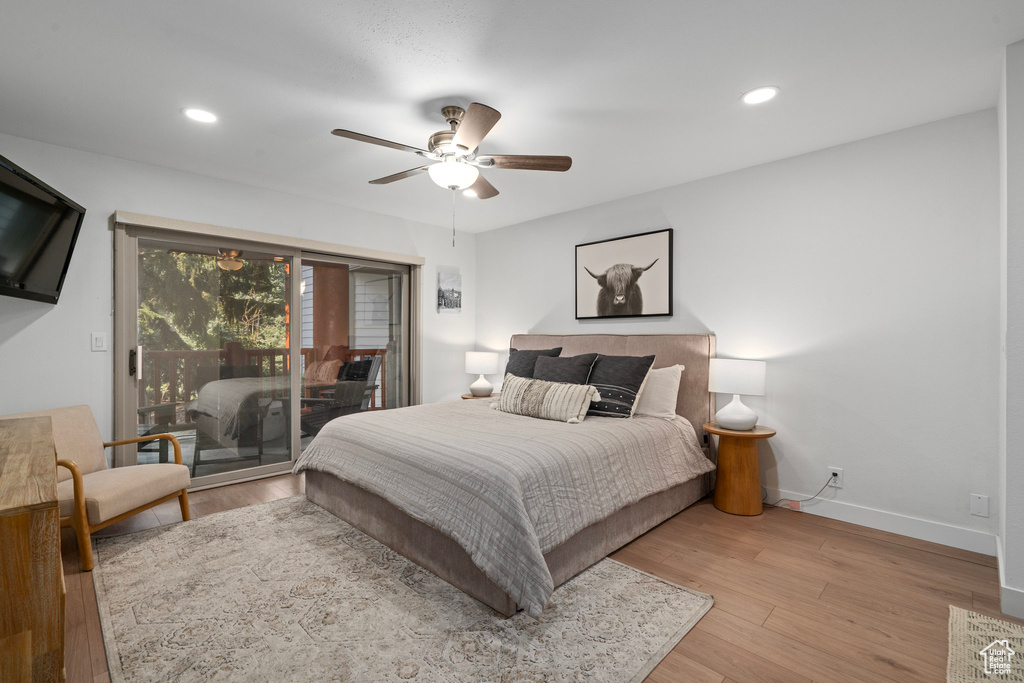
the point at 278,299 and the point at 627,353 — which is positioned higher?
the point at 278,299

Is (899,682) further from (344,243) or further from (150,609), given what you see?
(344,243)

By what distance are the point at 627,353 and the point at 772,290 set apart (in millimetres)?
1172

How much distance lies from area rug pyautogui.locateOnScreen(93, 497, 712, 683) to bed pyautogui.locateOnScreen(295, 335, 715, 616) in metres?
0.14

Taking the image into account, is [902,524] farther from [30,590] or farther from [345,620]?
[30,590]

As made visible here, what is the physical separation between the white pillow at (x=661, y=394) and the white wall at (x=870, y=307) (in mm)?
467

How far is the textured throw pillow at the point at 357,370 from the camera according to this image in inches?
183

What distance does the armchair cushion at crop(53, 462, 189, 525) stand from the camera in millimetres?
2428

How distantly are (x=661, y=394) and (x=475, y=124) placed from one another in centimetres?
226

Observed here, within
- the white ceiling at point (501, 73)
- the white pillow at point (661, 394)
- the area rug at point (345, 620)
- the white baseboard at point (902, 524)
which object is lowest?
the area rug at point (345, 620)

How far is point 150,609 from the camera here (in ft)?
6.69

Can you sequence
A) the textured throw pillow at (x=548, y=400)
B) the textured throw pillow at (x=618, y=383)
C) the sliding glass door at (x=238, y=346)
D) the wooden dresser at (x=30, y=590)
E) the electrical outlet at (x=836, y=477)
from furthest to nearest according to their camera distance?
the sliding glass door at (x=238, y=346) → the textured throw pillow at (x=618, y=383) → the textured throw pillow at (x=548, y=400) → the electrical outlet at (x=836, y=477) → the wooden dresser at (x=30, y=590)

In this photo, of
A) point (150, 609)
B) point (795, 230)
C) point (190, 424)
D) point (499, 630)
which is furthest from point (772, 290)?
point (190, 424)

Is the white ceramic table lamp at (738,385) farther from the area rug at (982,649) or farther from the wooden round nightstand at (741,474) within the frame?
the area rug at (982,649)

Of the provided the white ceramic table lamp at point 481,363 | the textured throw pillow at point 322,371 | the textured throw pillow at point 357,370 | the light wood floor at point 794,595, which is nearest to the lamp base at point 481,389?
the white ceramic table lamp at point 481,363
